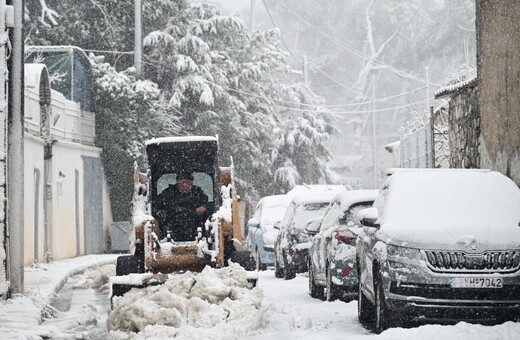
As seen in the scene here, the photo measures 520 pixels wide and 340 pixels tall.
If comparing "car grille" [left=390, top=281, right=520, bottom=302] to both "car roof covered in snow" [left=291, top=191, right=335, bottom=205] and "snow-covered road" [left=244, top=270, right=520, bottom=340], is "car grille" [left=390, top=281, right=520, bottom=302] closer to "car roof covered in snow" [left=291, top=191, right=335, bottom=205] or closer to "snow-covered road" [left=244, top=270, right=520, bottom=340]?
"snow-covered road" [left=244, top=270, right=520, bottom=340]

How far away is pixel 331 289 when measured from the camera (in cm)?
1445

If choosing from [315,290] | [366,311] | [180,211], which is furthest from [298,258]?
[366,311]

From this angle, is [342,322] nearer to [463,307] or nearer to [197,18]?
[463,307]

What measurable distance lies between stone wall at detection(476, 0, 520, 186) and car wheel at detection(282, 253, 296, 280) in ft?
13.8

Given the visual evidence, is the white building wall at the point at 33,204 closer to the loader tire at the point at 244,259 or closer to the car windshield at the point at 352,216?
→ the loader tire at the point at 244,259

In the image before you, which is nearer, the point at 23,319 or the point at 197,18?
the point at 23,319

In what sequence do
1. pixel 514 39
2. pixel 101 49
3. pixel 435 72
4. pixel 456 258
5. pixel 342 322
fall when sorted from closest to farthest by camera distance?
pixel 456 258 < pixel 342 322 < pixel 514 39 < pixel 101 49 < pixel 435 72

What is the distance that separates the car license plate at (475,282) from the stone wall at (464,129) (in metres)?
9.62

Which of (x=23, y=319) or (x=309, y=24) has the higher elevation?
(x=309, y=24)

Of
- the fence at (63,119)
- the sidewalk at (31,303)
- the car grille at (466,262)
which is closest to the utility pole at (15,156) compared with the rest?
the sidewalk at (31,303)

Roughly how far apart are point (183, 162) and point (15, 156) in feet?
9.23

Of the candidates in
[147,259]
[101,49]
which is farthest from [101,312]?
[101,49]

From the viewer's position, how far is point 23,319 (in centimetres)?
1284

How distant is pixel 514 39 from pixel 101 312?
8269 mm
